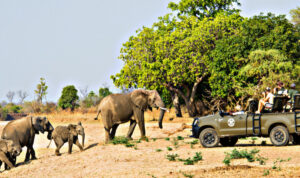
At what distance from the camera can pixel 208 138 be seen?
64.9 feet

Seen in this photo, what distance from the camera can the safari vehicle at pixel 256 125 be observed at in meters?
18.5

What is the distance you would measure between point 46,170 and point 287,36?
28703 mm

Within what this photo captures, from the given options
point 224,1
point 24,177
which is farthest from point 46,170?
point 224,1

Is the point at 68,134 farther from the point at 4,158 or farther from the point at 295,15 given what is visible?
the point at 295,15

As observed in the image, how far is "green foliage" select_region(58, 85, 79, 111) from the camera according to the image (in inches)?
2279

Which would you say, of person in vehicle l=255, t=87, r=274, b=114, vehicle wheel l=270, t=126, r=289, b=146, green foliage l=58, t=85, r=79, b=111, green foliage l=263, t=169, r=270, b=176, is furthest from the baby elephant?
green foliage l=58, t=85, r=79, b=111

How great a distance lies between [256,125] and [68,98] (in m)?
41.0

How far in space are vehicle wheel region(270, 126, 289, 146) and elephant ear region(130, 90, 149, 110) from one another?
6319mm

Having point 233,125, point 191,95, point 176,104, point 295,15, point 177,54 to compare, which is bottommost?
point 233,125

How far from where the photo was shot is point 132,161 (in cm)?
1681

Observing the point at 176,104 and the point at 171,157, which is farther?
the point at 176,104

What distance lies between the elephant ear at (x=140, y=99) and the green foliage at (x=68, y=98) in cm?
3560

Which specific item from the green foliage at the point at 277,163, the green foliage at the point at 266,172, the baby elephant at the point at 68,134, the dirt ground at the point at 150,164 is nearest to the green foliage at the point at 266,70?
the dirt ground at the point at 150,164

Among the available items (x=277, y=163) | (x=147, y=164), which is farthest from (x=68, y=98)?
(x=277, y=163)
